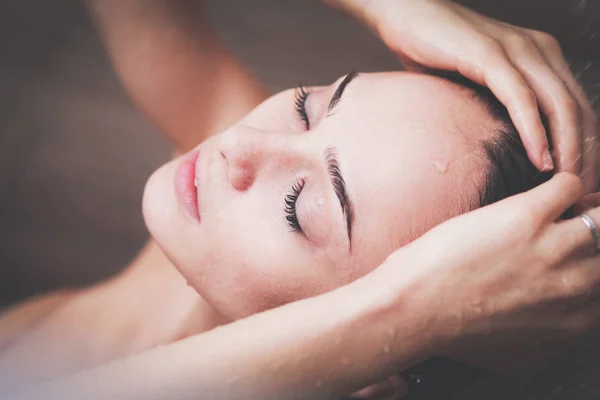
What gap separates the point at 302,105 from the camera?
0.76m

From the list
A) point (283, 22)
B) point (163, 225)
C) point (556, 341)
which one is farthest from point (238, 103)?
point (556, 341)

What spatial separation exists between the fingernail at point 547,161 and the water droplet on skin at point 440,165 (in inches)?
4.7

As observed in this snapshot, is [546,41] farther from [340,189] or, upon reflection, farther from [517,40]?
[340,189]

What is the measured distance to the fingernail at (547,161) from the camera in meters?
0.64

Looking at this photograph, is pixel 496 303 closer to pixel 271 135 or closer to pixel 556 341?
pixel 556 341

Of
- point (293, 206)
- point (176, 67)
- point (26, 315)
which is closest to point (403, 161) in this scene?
point (293, 206)

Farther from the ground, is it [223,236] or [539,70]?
[539,70]

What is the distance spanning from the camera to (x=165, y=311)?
106 centimetres

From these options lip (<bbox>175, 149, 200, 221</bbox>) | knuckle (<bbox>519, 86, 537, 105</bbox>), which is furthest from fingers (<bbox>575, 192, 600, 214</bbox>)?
lip (<bbox>175, 149, 200, 221</bbox>)

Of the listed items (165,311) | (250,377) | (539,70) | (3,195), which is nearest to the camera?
(250,377)

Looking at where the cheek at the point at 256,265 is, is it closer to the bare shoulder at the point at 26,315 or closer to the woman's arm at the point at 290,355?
the woman's arm at the point at 290,355

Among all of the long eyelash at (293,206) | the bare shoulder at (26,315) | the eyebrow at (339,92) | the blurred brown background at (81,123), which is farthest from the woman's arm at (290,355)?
the blurred brown background at (81,123)

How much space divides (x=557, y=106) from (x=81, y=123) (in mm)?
1438

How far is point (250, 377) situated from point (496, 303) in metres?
0.28
